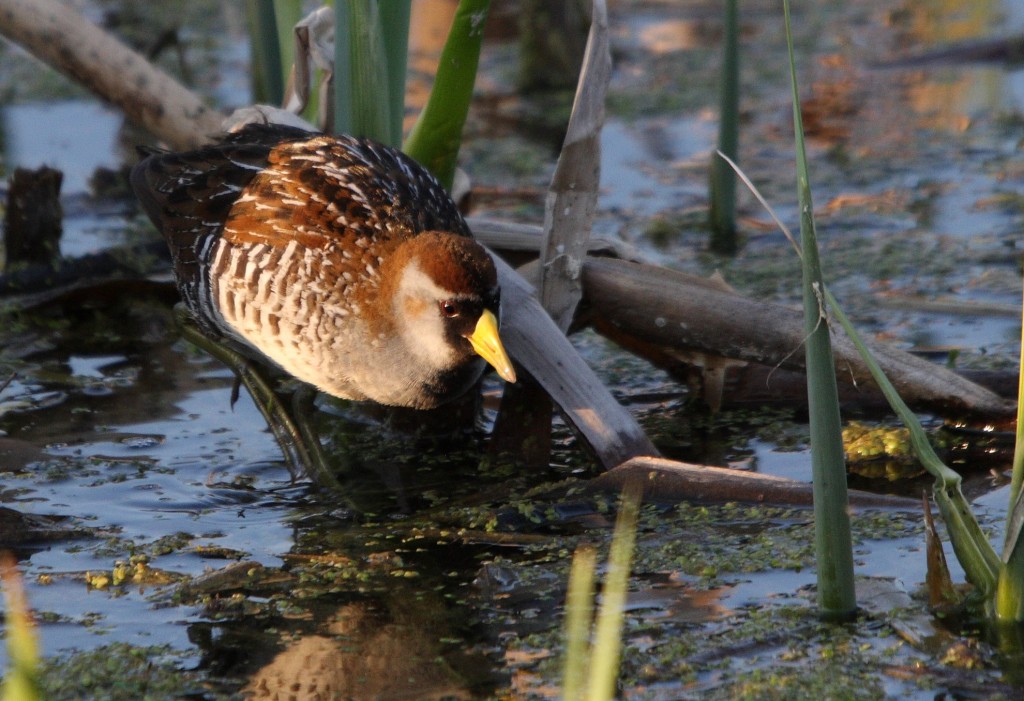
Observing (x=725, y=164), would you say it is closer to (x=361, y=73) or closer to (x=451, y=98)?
(x=451, y=98)

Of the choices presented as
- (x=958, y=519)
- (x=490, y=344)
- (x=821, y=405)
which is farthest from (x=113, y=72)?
(x=958, y=519)

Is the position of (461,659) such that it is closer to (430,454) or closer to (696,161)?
(430,454)

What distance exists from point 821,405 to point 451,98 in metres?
1.87

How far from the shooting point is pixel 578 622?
179 cm

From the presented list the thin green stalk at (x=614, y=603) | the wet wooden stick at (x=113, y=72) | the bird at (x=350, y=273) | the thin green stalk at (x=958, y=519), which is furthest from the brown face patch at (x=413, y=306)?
the wet wooden stick at (x=113, y=72)

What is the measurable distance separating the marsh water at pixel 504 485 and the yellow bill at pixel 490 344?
367 millimetres

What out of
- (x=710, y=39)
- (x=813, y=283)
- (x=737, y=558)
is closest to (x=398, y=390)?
(x=737, y=558)

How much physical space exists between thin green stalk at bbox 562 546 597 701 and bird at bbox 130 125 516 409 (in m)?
0.57

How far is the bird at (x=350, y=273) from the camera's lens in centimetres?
338

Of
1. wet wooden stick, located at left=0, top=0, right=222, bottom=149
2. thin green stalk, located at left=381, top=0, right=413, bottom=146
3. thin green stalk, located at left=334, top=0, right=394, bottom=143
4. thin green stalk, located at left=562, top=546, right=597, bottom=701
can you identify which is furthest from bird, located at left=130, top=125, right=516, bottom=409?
wet wooden stick, located at left=0, top=0, right=222, bottom=149

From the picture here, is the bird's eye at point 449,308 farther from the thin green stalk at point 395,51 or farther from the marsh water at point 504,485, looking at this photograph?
the thin green stalk at point 395,51

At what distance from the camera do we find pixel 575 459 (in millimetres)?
3812

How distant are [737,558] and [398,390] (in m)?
0.99

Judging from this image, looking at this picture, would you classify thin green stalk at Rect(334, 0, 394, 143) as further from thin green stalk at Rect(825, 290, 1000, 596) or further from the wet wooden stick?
thin green stalk at Rect(825, 290, 1000, 596)
